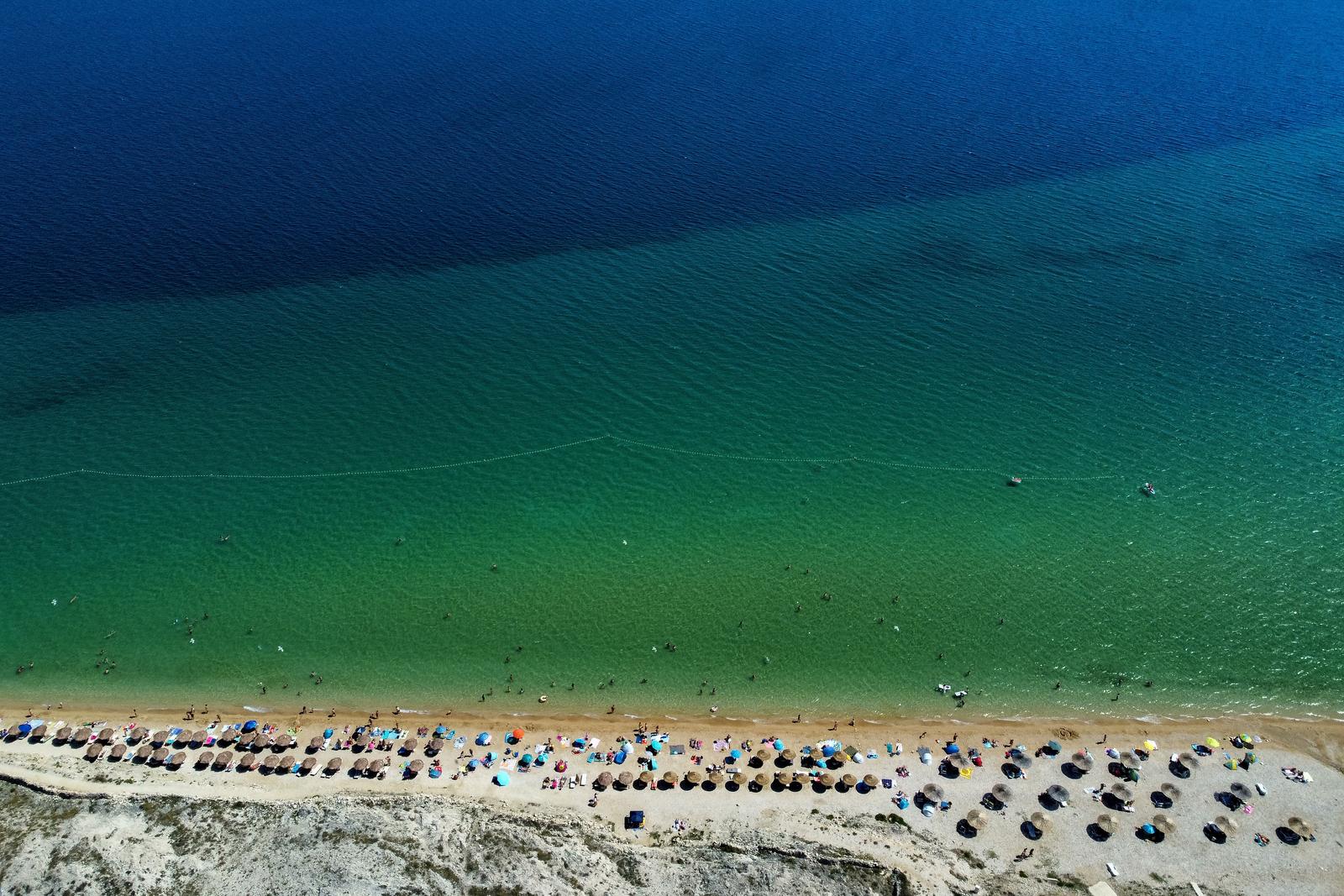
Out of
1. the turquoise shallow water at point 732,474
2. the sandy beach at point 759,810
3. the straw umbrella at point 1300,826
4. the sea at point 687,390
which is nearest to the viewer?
the sandy beach at point 759,810

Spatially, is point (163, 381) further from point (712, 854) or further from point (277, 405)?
point (712, 854)

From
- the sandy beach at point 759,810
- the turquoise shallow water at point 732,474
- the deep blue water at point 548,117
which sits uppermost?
the deep blue water at point 548,117

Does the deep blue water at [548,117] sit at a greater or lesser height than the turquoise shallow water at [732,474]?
greater

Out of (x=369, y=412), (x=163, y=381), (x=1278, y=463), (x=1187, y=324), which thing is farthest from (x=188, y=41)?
(x=1278, y=463)

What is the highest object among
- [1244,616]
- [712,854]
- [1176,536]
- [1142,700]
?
[1176,536]

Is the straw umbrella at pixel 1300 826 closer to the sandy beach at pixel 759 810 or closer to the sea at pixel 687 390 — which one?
the sandy beach at pixel 759 810

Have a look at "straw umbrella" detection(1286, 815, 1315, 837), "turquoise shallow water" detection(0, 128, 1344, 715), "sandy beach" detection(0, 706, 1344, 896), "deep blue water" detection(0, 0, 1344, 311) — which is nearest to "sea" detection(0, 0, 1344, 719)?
"turquoise shallow water" detection(0, 128, 1344, 715)

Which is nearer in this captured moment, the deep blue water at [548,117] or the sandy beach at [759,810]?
the sandy beach at [759,810]

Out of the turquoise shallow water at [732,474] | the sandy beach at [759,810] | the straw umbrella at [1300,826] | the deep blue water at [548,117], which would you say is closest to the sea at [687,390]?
the turquoise shallow water at [732,474]

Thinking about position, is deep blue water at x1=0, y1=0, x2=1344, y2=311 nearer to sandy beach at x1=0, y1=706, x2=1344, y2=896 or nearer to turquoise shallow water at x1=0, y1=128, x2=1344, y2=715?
turquoise shallow water at x1=0, y1=128, x2=1344, y2=715
